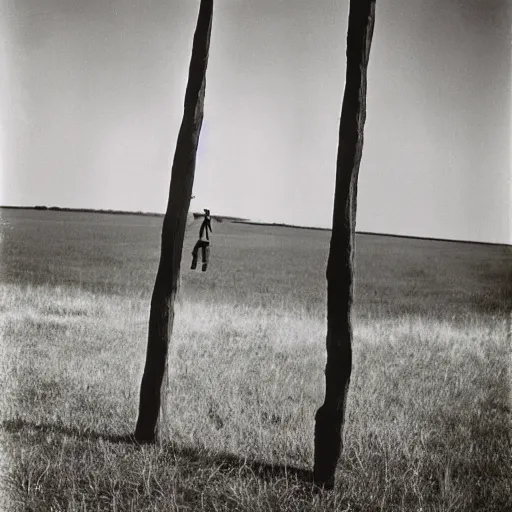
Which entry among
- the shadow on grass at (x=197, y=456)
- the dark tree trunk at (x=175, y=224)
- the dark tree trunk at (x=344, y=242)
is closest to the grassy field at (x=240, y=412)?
the shadow on grass at (x=197, y=456)

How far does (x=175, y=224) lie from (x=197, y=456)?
8.10ft

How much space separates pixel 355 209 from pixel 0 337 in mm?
7717

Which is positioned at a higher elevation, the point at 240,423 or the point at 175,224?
the point at 175,224

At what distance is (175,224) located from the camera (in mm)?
5516

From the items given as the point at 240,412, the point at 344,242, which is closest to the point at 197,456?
the point at 240,412

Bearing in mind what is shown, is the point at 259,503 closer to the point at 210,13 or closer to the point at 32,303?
the point at 210,13

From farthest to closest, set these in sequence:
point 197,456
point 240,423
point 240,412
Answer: point 240,412
point 240,423
point 197,456

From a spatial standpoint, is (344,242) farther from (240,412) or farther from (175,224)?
→ (240,412)

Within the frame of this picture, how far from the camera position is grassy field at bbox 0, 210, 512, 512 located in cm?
458

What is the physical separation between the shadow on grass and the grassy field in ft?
0.07

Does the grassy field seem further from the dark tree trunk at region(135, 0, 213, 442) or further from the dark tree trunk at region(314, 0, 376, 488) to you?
the dark tree trunk at region(314, 0, 376, 488)

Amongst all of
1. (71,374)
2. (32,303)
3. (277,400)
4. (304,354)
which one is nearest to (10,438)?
(71,374)

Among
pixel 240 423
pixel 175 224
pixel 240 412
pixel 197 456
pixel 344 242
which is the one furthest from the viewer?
pixel 240 412

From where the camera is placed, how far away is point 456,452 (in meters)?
5.72
